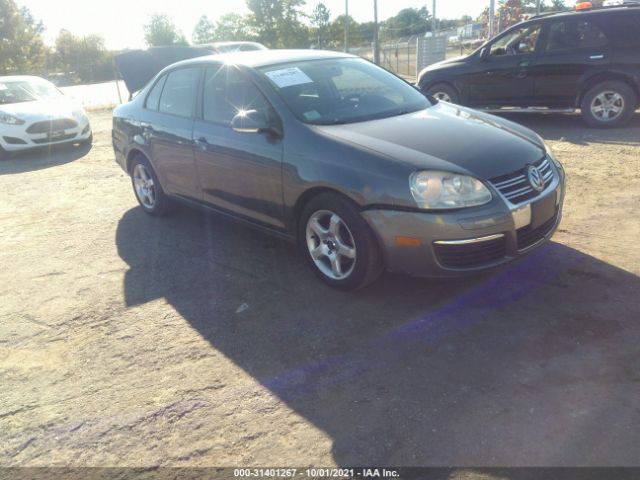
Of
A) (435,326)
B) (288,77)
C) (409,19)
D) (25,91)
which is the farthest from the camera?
(409,19)

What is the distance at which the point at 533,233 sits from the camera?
3438mm

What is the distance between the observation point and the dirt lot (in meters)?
2.42

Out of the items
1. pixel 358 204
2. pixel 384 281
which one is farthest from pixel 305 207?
pixel 384 281

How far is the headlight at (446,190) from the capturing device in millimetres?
3168

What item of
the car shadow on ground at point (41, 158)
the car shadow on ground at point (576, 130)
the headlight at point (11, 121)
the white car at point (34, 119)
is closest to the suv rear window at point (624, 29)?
the car shadow on ground at point (576, 130)

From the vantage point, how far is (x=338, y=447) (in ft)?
7.85

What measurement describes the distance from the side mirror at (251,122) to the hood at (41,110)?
25.0 ft

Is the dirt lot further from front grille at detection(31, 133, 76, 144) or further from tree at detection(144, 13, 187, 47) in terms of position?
tree at detection(144, 13, 187, 47)

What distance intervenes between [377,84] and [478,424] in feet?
10.2

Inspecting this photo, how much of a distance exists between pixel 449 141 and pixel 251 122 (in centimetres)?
143

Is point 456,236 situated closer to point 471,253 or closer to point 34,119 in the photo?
point 471,253

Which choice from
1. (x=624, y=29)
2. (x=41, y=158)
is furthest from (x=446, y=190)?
(x=41, y=158)

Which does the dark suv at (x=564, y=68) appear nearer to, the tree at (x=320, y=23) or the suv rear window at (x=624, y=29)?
the suv rear window at (x=624, y=29)

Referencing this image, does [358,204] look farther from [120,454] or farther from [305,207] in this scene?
[120,454]
